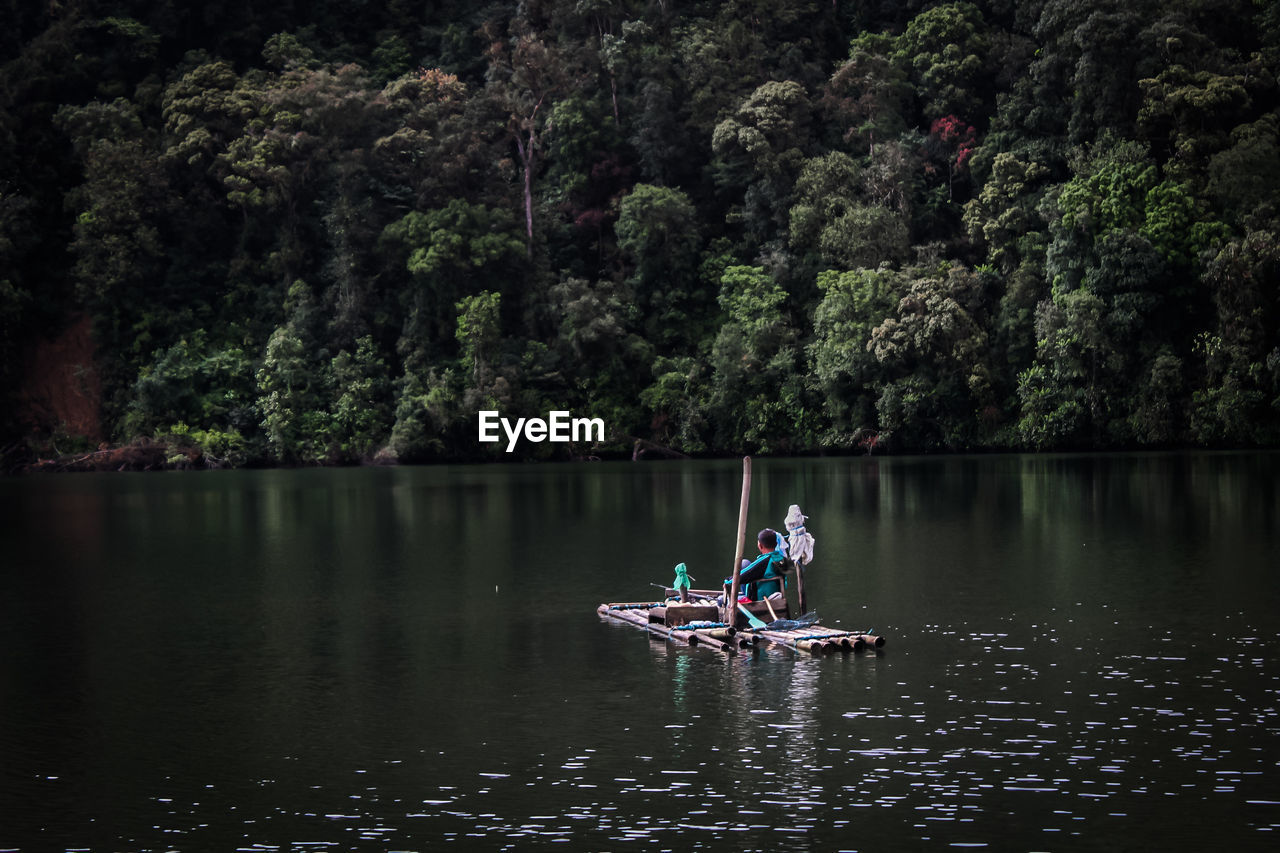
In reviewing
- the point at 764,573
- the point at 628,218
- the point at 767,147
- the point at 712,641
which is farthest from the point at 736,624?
the point at 628,218

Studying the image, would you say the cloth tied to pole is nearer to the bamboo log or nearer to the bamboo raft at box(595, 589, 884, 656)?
the bamboo raft at box(595, 589, 884, 656)

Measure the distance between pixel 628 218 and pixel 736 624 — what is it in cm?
5303

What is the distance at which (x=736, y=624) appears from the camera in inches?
763

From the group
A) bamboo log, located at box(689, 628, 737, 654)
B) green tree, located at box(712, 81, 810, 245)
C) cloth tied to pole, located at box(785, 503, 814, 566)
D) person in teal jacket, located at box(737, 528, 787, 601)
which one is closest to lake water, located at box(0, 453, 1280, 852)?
bamboo log, located at box(689, 628, 737, 654)

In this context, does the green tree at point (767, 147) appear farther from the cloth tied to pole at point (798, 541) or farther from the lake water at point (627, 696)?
the cloth tied to pole at point (798, 541)

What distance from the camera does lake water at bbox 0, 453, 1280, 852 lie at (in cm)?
1131

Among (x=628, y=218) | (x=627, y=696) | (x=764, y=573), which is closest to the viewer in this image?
(x=627, y=696)

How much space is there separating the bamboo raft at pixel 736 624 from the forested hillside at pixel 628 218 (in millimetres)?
41695

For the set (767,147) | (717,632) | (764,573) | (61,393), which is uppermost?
(767,147)

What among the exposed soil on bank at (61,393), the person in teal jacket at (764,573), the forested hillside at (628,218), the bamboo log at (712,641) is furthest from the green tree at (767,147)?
the bamboo log at (712,641)

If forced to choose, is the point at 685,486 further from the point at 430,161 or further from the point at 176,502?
the point at 430,161

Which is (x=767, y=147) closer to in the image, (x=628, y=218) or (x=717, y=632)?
(x=628, y=218)

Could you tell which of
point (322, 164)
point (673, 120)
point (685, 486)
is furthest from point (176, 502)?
point (673, 120)

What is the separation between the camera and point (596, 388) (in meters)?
70.9
